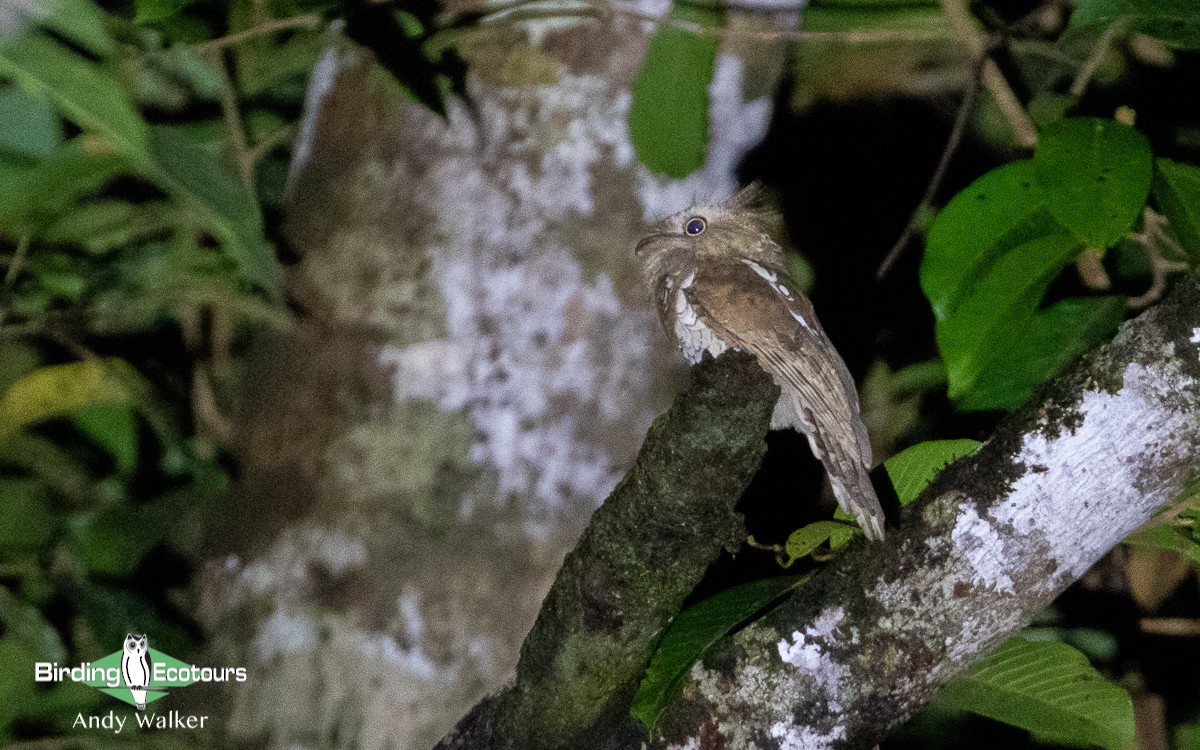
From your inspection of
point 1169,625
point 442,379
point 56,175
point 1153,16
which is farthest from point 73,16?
point 1169,625

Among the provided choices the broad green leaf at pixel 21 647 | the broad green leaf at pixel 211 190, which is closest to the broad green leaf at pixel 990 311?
the broad green leaf at pixel 211 190

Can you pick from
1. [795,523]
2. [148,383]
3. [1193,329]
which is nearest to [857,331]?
[795,523]

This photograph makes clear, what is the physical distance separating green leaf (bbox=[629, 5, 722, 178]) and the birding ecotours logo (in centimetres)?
136

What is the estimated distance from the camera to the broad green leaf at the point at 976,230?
1566mm

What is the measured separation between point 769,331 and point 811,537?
37cm

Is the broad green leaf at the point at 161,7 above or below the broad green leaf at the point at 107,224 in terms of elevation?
above

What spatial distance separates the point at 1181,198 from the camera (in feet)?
5.15

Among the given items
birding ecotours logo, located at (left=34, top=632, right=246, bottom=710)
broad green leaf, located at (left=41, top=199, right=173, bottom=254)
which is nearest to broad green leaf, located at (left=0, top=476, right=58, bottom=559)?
birding ecotours logo, located at (left=34, top=632, right=246, bottom=710)

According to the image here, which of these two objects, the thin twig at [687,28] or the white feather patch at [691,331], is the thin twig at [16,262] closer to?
the thin twig at [687,28]

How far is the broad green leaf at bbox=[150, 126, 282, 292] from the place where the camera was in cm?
125

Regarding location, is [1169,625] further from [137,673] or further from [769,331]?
[137,673]

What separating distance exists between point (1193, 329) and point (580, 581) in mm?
914

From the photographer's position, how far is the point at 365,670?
1.76 m

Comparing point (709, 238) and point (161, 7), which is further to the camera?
point (709, 238)
